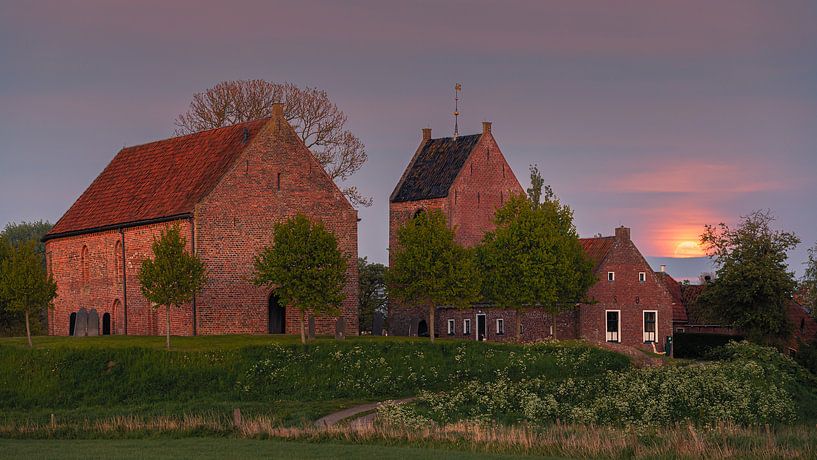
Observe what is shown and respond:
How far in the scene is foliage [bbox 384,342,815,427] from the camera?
43.5 metres

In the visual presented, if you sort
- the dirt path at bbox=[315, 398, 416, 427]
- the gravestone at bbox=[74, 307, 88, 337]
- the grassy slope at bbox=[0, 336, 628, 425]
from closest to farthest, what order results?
the dirt path at bbox=[315, 398, 416, 427] < the grassy slope at bbox=[0, 336, 628, 425] < the gravestone at bbox=[74, 307, 88, 337]

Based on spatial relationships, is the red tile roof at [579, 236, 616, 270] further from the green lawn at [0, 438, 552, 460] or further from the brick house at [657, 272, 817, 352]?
the green lawn at [0, 438, 552, 460]

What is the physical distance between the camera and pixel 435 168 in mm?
91688

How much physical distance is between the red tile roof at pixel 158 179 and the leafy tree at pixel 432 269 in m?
10.1

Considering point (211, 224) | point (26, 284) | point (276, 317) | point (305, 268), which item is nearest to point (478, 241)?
point (276, 317)

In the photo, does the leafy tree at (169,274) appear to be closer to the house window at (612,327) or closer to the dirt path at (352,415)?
the dirt path at (352,415)

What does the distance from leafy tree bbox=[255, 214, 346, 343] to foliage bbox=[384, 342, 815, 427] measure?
31.5 ft

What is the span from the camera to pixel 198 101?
8431cm

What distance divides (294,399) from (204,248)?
1707 centimetres

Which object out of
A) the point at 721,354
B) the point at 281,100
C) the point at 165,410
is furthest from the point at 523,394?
the point at 281,100

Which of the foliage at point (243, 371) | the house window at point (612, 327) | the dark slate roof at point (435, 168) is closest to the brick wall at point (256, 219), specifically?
the foliage at point (243, 371)

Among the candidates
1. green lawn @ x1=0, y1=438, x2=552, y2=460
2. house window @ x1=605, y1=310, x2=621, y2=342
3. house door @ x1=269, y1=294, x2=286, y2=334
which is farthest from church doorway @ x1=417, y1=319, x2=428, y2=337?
green lawn @ x1=0, y1=438, x2=552, y2=460

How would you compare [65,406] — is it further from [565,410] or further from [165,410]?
[565,410]

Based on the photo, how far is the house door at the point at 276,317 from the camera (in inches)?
2657
